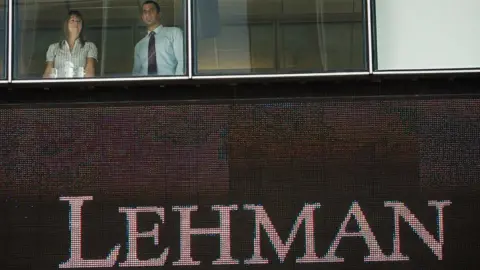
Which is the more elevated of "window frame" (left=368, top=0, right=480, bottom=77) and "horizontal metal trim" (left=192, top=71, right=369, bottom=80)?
"window frame" (left=368, top=0, right=480, bottom=77)

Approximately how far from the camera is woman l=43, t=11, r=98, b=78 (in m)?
15.0

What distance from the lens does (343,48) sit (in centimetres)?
1484

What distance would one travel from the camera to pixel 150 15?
1498 centimetres

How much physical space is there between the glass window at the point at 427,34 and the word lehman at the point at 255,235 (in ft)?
5.91

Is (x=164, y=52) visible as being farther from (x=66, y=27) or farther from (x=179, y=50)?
(x=66, y=27)

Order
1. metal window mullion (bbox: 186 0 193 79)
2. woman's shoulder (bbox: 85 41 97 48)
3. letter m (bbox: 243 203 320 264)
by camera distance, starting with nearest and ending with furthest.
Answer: letter m (bbox: 243 203 320 264), metal window mullion (bbox: 186 0 193 79), woman's shoulder (bbox: 85 41 97 48)

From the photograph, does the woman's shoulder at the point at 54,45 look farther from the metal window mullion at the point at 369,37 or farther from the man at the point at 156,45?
the metal window mullion at the point at 369,37

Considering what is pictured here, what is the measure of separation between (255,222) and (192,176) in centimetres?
98

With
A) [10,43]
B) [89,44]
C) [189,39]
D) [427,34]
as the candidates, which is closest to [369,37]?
[427,34]

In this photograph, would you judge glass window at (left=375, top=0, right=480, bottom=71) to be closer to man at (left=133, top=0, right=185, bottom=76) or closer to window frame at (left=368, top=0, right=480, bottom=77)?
window frame at (left=368, top=0, right=480, bottom=77)

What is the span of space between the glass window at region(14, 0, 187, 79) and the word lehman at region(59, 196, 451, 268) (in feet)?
5.68

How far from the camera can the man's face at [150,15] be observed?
1498 centimetres

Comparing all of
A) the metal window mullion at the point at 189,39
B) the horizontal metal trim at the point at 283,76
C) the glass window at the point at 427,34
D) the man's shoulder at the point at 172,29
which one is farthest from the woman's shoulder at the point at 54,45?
the glass window at the point at 427,34

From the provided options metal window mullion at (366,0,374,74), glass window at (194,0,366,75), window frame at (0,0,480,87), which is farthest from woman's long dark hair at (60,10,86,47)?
metal window mullion at (366,0,374,74)
